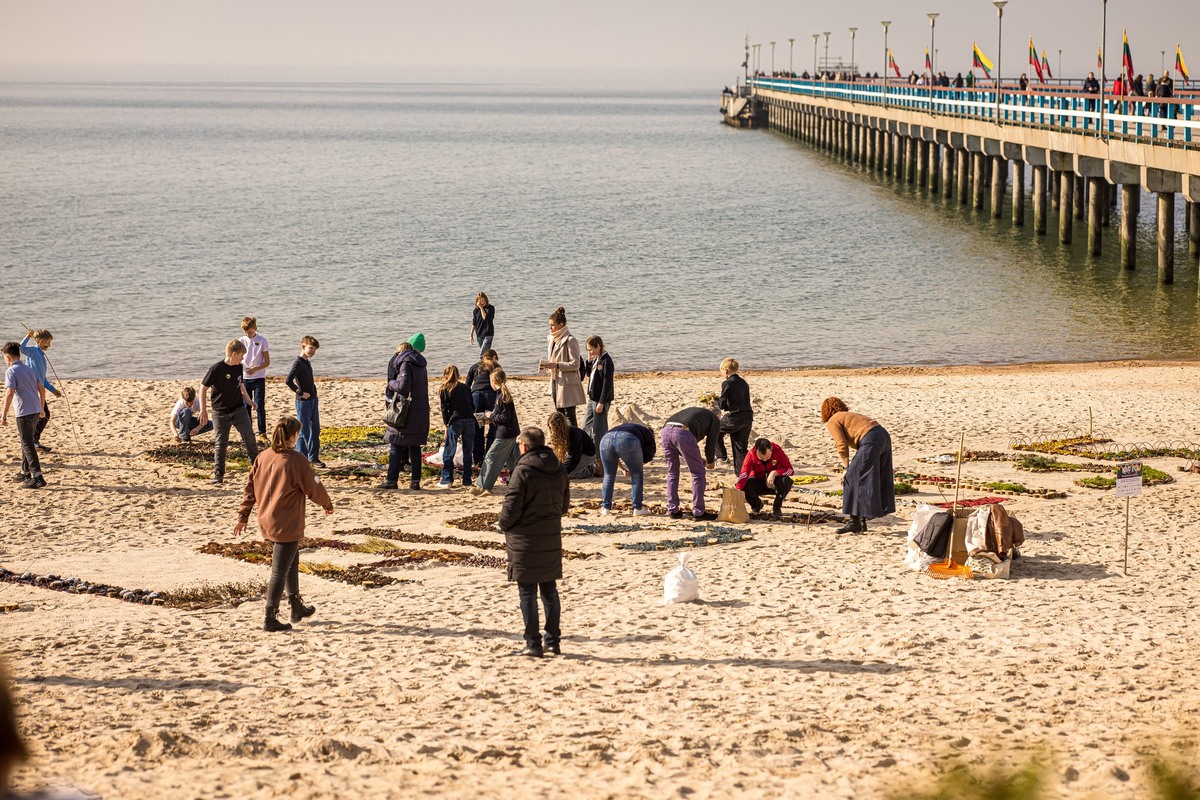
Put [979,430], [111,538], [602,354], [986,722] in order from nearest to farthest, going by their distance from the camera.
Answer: [986,722], [111,538], [602,354], [979,430]

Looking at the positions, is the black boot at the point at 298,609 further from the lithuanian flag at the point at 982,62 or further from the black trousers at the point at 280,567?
the lithuanian flag at the point at 982,62

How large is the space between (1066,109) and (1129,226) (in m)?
4.12

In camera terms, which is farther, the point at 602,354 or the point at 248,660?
the point at 602,354

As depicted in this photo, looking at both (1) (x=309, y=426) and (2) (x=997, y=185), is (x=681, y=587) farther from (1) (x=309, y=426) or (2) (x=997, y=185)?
(2) (x=997, y=185)

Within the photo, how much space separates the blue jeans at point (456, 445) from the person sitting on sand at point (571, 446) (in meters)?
1.11

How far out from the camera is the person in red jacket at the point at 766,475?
13031mm

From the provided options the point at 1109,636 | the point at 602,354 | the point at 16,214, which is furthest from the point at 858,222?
the point at 1109,636

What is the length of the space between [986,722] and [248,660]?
4.38 metres

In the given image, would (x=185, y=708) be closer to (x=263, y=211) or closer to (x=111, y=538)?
(x=111, y=538)

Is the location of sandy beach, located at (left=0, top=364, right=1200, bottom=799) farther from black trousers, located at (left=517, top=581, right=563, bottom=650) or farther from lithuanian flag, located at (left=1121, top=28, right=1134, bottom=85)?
lithuanian flag, located at (left=1121, top=28, right=1134, bottom=85)

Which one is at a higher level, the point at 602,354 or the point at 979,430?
the point at 602,354

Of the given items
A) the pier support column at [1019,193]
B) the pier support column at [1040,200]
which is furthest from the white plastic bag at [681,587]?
the pier support column at [1040,200]

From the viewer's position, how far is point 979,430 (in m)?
18.1

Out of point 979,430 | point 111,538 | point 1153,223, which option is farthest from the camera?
point 1153,223
